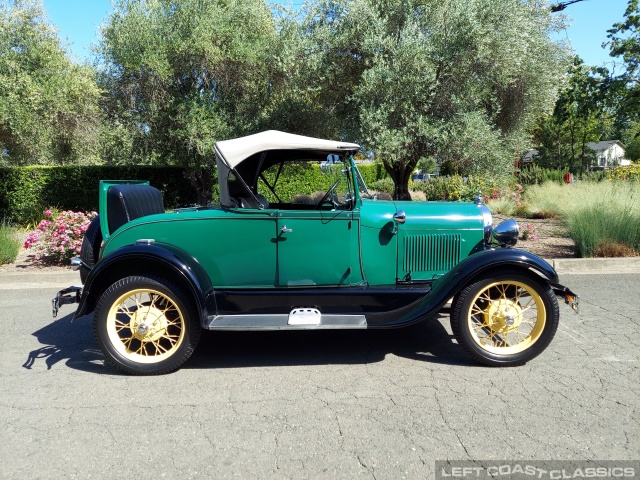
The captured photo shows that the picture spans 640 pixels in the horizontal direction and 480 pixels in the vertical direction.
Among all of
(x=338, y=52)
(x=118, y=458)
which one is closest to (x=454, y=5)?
(x=338, y=52)

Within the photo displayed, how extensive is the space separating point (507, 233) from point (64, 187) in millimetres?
13775

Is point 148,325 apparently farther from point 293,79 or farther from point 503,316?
point 293,79

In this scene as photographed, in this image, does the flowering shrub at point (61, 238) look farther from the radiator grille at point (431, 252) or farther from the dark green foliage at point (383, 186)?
the dark green foliage at point (383, 186)

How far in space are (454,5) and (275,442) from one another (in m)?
9.62

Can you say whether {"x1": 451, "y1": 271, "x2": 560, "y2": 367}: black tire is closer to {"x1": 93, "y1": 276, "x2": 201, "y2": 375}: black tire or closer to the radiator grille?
the radiator grille

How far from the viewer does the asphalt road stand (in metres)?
2.67

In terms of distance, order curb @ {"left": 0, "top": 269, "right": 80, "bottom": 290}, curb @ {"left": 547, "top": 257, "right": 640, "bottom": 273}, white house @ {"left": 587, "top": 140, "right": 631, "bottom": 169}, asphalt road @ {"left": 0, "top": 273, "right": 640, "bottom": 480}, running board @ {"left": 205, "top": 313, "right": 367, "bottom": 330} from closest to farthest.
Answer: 1. asphalt road @ {"left": 0, "top": 273, "right": 640, "bottom": 480}
2. running board @ {"left": 205, "top": 313, "right": 367, "bottom": 330}
3. curb @ {"left": 0, "top": 269, "right": 80, "bottom": 290}
4. curb @ {"left": 547, "top": 257, "right": 640, "bottom": 273}
5. white house @ {"left": 587, "top": 140, "right": 631, "bottom": 169}

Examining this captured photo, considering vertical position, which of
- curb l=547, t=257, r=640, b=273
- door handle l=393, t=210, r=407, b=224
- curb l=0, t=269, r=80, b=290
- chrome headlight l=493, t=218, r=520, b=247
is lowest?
→ curb l=0, t=269, r=80, b=290

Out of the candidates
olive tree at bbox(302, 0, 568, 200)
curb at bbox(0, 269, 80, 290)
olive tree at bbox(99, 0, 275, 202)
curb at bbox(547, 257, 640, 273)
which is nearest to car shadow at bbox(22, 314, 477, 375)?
curb at bbox(0, 269, 80, 290)

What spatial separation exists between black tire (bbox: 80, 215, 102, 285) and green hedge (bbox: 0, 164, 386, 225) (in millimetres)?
9217

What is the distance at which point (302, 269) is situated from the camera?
13.5ft

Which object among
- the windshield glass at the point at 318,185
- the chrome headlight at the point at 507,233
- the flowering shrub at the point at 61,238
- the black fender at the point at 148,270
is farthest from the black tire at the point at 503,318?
the flowering shrub at the point at 61,238

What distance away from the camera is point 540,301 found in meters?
3.86

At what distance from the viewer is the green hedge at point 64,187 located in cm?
1344
